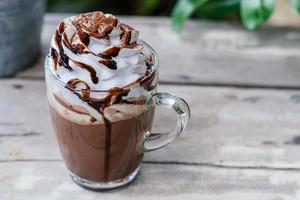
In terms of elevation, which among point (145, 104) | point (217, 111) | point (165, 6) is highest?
point (145, 104)

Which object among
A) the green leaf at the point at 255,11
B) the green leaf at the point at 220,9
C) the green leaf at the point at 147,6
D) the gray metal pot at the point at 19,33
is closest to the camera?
the gray metal pot at the point at 19,33

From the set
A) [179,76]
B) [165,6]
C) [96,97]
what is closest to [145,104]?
[96,97]

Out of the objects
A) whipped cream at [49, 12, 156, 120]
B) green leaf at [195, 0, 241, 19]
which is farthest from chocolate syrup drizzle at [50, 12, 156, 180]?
green leaf at [195, 0, 241, 19]

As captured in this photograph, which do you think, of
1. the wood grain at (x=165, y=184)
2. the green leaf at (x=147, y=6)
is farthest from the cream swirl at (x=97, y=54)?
the green leaf at (x=147, y=6)

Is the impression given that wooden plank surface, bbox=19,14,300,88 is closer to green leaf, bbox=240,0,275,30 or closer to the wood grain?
green leaf, bbox=240,0,275,30

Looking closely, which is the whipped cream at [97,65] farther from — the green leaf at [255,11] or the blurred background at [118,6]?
the blurred background at [118,6]

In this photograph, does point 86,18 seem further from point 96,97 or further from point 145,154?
point 145,154
